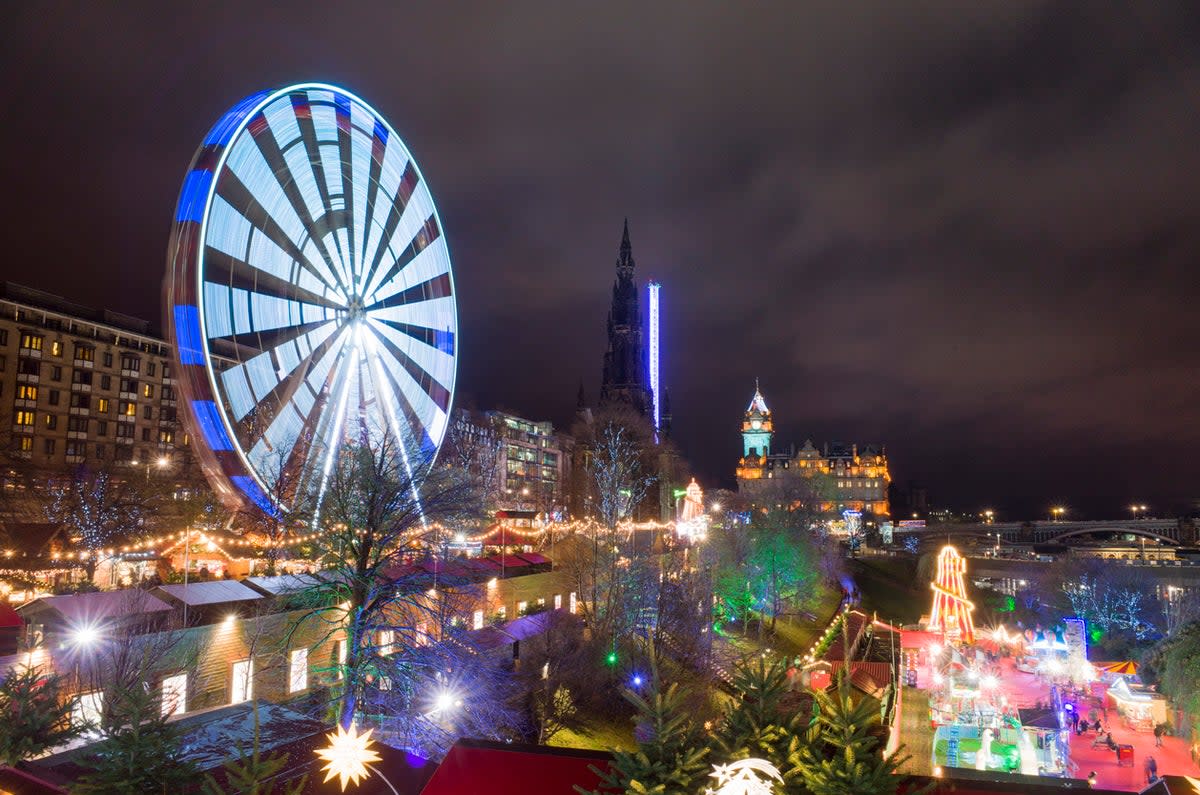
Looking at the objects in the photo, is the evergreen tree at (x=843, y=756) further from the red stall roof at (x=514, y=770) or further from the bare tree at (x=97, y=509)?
the bare tree at (x=97, y=509)

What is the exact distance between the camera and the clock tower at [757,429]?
413 ft

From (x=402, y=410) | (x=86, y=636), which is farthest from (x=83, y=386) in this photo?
(x=86, y=636)

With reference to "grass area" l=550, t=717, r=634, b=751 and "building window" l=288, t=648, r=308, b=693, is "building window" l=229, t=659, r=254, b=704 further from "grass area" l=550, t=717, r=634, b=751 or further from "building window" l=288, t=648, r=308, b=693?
"grass area" l=550, t=717, r=634, b=751

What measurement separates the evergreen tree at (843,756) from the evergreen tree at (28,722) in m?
8.71

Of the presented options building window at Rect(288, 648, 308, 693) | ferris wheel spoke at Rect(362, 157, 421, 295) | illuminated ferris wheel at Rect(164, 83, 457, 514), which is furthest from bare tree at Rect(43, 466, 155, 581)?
ferris wheel spoke at Rect(362, 157, 421, 295)

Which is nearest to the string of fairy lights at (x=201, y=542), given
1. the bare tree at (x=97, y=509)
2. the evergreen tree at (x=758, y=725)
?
the bare tree at (x=97, y=509)

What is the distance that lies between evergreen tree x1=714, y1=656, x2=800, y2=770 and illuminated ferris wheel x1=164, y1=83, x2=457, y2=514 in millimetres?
11331

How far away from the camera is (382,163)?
21906 mm

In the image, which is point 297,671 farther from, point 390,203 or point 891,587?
point 891,587

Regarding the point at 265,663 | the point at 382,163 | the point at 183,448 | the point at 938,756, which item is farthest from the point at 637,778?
the point at 183,448

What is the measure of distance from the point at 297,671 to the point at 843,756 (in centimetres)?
1381

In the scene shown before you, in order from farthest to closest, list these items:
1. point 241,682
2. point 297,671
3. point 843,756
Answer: point 297,671 < point 241,682 < point 843,756

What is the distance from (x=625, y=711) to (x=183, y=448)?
42.2 m

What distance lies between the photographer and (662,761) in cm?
660
